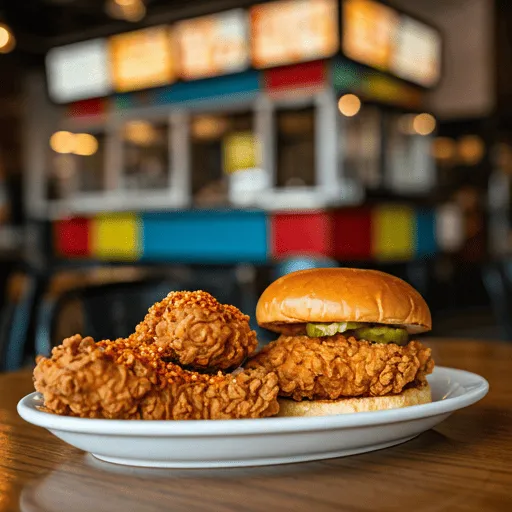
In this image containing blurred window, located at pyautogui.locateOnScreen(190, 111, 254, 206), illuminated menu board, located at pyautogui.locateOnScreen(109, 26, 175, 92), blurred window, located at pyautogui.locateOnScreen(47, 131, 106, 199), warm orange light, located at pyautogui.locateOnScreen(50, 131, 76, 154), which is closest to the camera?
illuminated menu board, located at pyautogui.locateOnScreen(109, 26, 175, 92)

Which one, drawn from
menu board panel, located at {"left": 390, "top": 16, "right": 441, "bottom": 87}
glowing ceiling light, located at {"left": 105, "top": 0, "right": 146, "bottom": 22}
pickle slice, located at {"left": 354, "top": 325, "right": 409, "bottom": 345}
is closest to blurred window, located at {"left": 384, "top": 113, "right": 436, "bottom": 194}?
menu board panel, located at {"left": 390, "top": 16, "right": 441, "bottom": 87}

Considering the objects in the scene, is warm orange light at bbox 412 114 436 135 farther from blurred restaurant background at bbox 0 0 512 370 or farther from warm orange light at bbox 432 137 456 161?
warm orange light at bbox 432 137 456 161

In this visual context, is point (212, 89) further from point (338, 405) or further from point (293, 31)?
point (338, 405)

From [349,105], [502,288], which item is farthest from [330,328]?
[349,105]

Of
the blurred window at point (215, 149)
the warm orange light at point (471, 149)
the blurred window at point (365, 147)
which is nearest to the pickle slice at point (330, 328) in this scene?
the blurred window at point (365, 147)

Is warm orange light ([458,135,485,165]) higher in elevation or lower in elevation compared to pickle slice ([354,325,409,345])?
higher

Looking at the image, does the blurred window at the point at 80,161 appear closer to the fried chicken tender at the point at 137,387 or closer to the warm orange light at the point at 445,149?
the warm orange light at the point at 445,149
